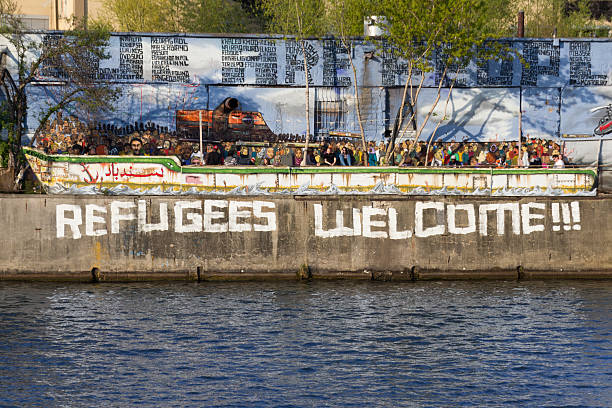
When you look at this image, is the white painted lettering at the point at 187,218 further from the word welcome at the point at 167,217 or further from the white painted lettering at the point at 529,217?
the white painted lettering at the point at 529,217

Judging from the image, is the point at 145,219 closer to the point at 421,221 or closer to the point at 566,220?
the point at 421,221

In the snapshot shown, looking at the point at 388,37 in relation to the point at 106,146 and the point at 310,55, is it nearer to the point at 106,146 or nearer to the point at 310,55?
the point at 310,55

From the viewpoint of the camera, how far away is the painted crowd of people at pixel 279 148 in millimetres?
50812

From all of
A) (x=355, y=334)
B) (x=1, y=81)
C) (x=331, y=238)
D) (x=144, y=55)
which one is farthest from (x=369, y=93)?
(x=355, y=334)

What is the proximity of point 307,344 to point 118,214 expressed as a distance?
13.0 metres

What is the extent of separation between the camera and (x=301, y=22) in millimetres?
50719

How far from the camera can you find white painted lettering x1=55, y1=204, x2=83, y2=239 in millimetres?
38062

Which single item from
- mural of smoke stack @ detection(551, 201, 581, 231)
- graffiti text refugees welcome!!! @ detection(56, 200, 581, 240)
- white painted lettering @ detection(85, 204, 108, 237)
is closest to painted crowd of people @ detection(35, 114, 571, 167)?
mural of smoke stack @ detection(551, 201, 581, 231)

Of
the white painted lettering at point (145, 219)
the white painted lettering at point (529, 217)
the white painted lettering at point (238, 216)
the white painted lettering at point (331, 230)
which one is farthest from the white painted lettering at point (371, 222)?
the white painted lettering at point (145, 219)

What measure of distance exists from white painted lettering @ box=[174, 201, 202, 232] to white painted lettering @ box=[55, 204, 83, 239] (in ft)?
13.1

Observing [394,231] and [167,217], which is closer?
[167,217]

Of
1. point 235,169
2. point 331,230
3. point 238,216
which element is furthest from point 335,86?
point 238,216

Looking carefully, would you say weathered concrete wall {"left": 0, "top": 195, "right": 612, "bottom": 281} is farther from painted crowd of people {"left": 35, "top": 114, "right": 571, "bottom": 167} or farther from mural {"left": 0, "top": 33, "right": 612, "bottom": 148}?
mural {"left": 0, "top": 33, "right": 612, "bottom": 148}

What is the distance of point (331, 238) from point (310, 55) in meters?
17.4
